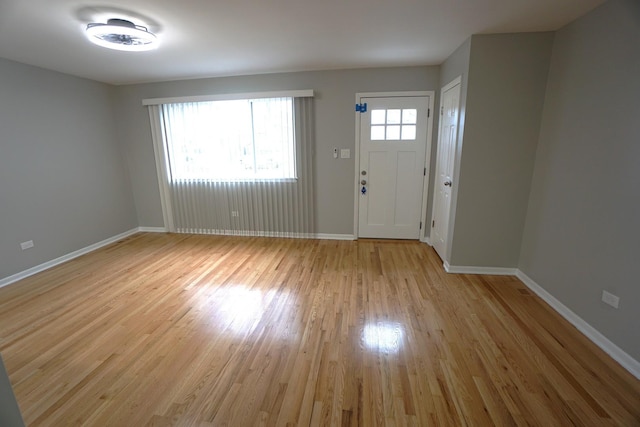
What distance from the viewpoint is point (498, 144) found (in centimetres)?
283

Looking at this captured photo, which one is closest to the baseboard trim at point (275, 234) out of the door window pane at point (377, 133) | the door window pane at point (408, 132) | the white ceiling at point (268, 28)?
the door window pane at point (377, 133)

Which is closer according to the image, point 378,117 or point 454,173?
point 454,173

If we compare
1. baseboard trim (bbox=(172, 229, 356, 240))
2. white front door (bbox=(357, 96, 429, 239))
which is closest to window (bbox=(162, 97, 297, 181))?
baseboard trim (bbox=(172, 229, 356, 240))

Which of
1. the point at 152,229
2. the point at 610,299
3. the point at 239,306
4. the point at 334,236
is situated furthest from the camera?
the point at 152,229

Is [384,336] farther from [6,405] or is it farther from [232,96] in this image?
[232,96]

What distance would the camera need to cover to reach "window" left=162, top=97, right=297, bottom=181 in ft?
13.5

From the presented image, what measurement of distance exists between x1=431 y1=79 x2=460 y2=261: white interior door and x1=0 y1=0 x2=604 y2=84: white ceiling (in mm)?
516

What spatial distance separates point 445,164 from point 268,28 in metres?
2.55

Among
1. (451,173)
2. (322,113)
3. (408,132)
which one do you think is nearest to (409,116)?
(408,132)

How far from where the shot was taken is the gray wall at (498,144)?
2.65 metres

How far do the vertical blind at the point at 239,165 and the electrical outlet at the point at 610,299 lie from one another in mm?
3276

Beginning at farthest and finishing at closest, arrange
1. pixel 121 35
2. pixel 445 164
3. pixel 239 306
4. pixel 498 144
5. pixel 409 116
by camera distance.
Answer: pixel 409 116 < pixel 445 164 < pixel 498 144 < pixel 239 306 < pixel 121 35

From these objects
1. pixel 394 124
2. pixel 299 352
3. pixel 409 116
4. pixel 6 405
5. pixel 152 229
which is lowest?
pixel 299 352

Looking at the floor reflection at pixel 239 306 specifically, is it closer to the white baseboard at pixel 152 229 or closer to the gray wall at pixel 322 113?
the gray wall at pixel 322 113
